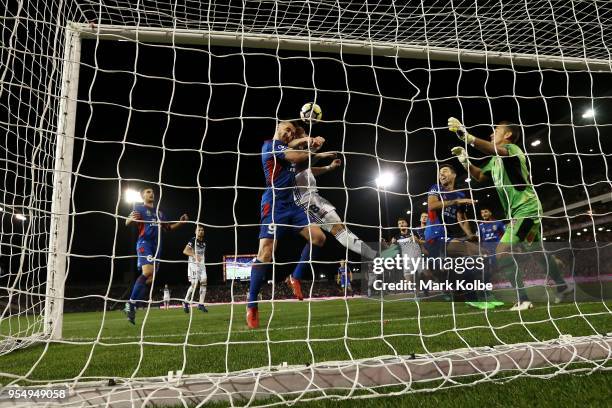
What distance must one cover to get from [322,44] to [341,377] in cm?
266

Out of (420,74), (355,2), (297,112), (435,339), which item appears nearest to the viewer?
(435,339)

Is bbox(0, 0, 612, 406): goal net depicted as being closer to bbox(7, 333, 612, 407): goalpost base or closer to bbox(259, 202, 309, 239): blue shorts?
bbox(7, 333, 612, 407): goalpost base

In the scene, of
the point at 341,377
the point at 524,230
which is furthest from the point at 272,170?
the point at 524,230

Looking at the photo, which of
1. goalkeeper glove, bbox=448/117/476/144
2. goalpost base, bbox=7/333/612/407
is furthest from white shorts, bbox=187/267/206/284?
goalpost base, bbox=7/333/612/407

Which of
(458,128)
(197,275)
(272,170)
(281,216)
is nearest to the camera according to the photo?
(458,128)

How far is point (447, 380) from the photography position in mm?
1651

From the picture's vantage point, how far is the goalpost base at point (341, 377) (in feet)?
4.99

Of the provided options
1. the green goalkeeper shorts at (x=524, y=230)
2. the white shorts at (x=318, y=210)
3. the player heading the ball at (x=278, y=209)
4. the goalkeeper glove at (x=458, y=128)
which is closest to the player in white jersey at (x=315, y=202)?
the white shorts at (x=318, y=210)

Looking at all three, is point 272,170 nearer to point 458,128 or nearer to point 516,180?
point 458,128

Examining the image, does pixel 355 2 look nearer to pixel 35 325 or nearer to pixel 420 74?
pixel 420 74

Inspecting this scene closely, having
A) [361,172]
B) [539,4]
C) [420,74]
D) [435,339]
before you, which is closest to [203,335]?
[435,339]

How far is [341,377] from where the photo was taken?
1.68 metres

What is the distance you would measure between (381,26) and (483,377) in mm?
2984

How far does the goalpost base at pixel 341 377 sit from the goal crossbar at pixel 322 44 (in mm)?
2098
